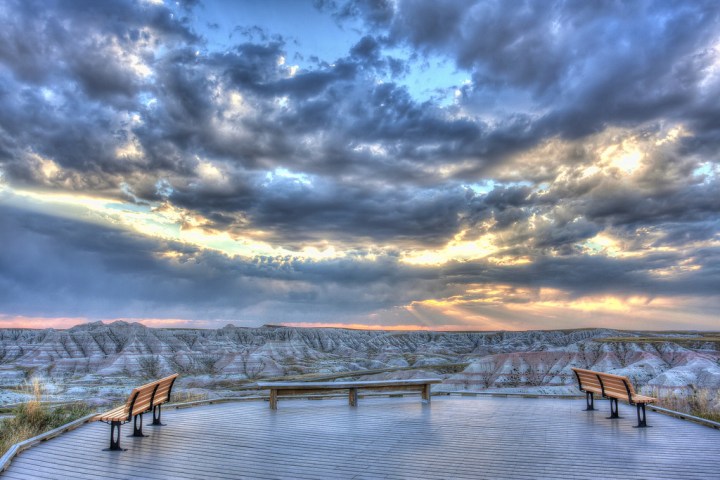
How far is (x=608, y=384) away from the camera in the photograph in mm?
11562

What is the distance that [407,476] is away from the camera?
6746 millimetres

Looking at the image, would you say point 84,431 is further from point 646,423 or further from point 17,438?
point 646,423

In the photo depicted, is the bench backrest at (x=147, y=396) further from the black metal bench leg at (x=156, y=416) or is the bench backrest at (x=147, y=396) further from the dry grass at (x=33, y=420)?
the dry grass at (x=33, y=420)

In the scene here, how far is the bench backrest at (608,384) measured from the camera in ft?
34.6

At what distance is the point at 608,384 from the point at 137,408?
9838mm

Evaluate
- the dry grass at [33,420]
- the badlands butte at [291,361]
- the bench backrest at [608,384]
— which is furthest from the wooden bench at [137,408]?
the badlands butte at [291,361]

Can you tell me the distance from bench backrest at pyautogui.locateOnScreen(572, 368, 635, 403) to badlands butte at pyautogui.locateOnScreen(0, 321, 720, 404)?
128 ft

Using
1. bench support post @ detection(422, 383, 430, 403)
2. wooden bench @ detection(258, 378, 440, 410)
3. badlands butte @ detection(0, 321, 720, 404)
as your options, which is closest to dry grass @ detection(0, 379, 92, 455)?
wooden bench @ detection(258, 378, 440, 410)

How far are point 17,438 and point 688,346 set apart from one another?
109675mm

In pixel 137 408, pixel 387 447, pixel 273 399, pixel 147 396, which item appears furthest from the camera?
pixel 273 399

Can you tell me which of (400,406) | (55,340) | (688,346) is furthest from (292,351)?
(400,406)

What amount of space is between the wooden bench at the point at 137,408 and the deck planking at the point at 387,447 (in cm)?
25

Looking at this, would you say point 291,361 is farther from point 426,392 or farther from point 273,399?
point 273,399

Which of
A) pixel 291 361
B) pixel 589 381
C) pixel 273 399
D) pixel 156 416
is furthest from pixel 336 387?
→ pixel 291 361
